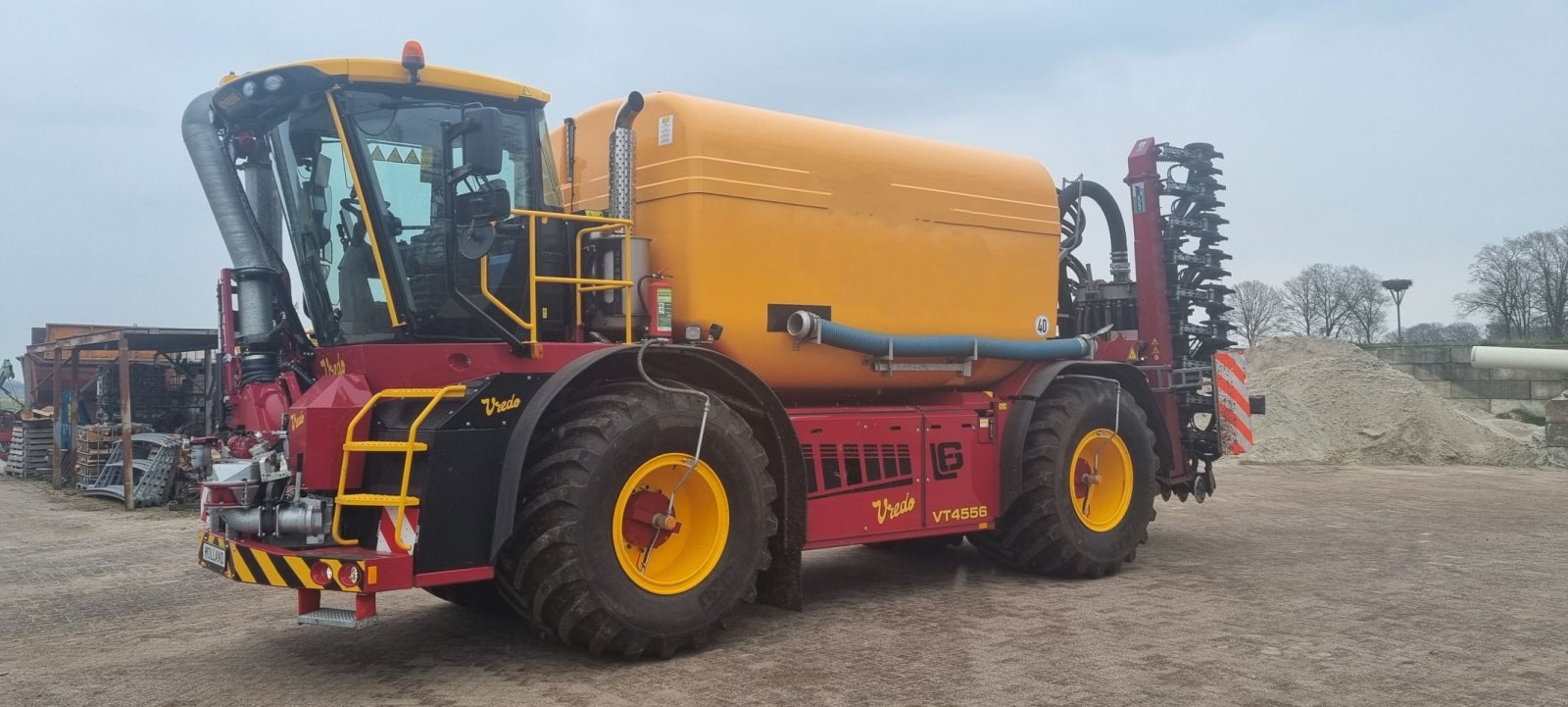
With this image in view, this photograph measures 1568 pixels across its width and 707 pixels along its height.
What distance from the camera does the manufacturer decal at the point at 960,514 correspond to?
7758mm

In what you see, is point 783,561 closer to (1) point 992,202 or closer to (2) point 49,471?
(1) point 992,202

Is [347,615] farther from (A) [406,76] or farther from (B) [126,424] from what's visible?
(B) [126,424]

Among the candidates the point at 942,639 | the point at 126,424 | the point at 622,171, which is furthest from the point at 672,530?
the point at 126,424

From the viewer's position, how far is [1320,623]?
6574 millimetres

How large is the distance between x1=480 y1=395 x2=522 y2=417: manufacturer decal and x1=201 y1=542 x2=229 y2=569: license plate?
59.0 inches

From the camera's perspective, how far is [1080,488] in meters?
8.59

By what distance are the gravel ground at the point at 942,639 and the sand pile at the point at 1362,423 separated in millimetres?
10343

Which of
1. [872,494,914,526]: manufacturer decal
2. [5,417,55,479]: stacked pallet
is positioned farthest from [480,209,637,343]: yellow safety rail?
[5,417,55,479]: stacked pallet


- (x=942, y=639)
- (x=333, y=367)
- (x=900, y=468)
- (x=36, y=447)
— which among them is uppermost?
(x=333, y=367)

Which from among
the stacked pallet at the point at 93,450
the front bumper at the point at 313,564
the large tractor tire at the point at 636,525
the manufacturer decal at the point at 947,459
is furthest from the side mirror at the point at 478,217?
the stacked pallet at the point at 93,450

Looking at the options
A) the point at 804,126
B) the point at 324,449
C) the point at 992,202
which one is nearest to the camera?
the point at 324,449

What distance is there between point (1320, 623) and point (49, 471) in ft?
76.4

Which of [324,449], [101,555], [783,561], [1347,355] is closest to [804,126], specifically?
[783,561]

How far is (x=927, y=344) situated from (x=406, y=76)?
3694 millimetres
